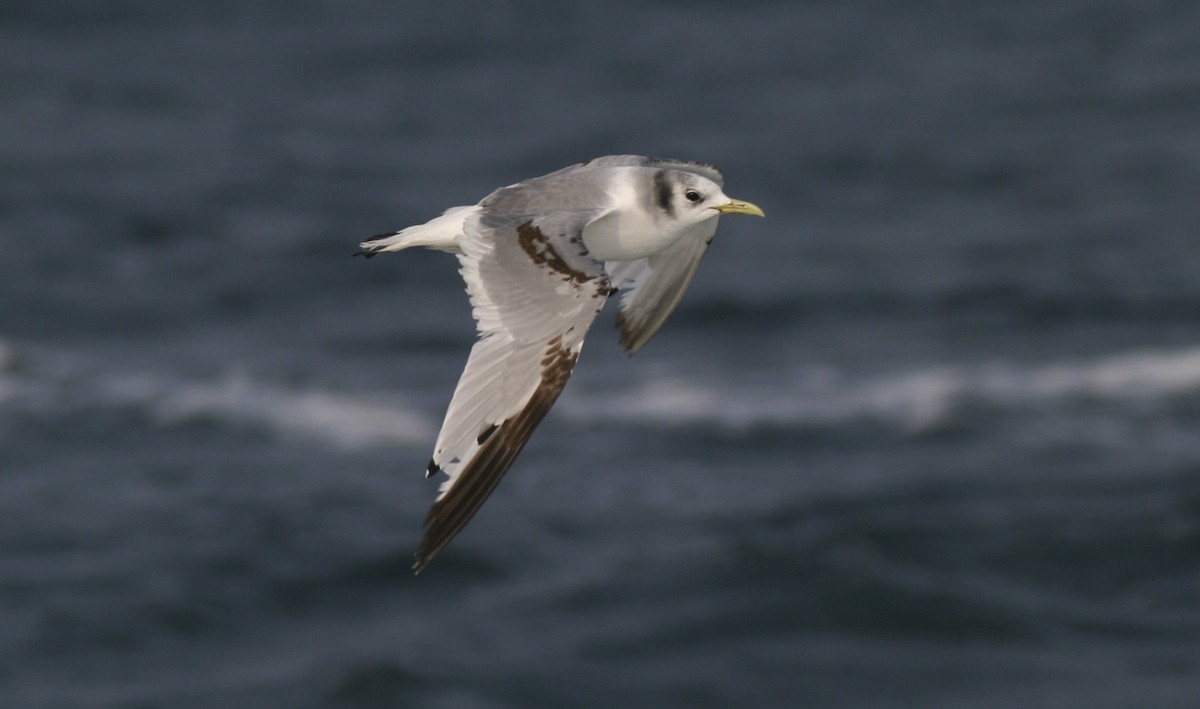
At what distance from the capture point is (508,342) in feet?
37.0

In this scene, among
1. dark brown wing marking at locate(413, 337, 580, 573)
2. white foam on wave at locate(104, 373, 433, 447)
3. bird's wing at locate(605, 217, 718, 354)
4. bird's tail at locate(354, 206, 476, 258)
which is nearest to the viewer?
dark brown wing marking at locate(413, 337, 580, 573)

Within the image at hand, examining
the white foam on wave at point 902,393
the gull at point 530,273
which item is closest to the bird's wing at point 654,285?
the gull at point 530,273

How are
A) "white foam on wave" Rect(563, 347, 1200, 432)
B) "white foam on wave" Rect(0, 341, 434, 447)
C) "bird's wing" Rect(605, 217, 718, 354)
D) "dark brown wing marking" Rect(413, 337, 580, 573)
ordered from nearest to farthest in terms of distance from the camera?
"dark brown wing marking" Rect(413, 337, 580, 573), "bird's wing" Rect(605, 217, 718, 354), "white foam on wave" Rect(0, 341, 434, 447), "white foam on wave" Rect(563, 347, 1200, 432)

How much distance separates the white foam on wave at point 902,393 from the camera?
1334 inches

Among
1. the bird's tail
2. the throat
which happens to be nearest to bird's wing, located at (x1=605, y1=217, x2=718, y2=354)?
the throat

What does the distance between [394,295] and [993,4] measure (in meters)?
17.7

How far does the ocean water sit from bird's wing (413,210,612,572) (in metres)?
16.7

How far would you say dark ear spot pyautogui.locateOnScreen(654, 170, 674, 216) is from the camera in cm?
1229

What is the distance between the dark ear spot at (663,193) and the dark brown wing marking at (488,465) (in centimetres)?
151

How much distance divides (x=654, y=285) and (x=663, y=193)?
114 centimetres

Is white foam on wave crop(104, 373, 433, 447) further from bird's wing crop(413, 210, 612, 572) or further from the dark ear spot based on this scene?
bird's wing crop(413, 210, 612, 572)

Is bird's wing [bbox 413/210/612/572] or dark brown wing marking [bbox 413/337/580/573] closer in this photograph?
dark brown wing marking [bbox 413/337/580/573]

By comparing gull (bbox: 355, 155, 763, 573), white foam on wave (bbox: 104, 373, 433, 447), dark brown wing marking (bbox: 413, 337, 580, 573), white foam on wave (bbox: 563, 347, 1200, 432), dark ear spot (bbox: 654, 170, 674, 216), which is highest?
white foam on wave (bbox: 104, 373, 433, 447)

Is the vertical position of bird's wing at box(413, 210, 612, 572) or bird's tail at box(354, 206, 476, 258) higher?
bird's tail at box(354, 206, 476, 258)
